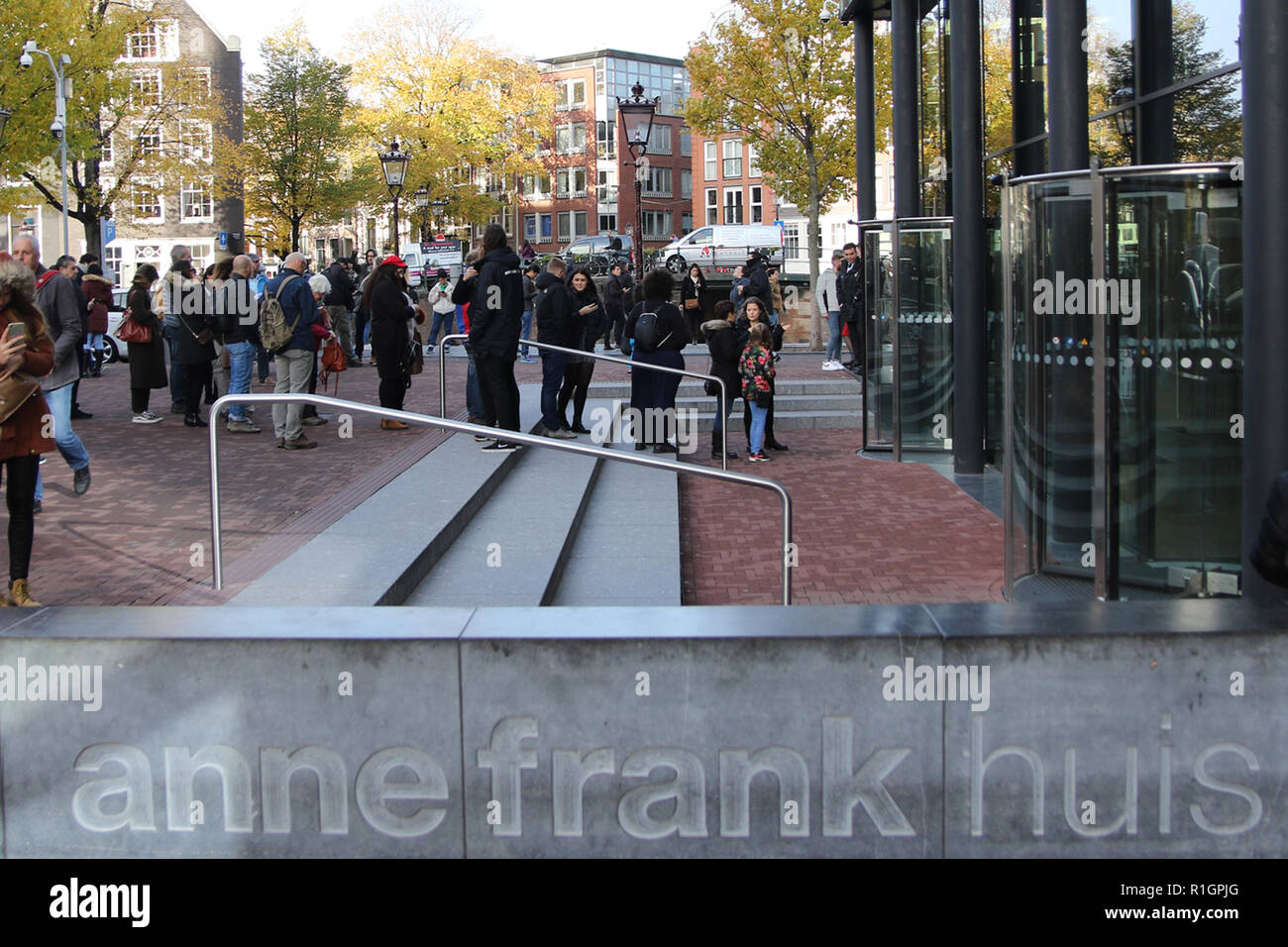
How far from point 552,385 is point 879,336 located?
10.6ft

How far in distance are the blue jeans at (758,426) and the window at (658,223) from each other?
6868 cm

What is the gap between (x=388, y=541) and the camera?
8125 millimetres

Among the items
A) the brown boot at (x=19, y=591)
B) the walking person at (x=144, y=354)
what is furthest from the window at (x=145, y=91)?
the brown boot at (x=19, y=591)

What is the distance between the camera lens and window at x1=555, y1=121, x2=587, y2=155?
8388 centimetres

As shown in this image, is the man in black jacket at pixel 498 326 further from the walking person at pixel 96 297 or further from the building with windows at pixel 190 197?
the building with windows at pixel 190 197

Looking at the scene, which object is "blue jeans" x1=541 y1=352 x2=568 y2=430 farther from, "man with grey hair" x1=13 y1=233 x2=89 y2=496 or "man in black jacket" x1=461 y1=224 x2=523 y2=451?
"man with grey hair" x1=13 y1=233 x2=89 y2=496

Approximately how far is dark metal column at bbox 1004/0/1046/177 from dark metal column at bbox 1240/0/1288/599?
619 centimetres

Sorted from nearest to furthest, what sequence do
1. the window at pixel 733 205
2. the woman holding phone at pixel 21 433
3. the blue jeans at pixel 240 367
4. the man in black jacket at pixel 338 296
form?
the woman holding phone at pixel 21 433 → the blue jeans at pixel 240 367 → the man in black jacket at pixel 338 296 → the window at pixel 733 205

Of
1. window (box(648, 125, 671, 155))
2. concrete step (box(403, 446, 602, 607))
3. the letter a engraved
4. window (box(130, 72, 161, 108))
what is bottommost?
the letter a engraved

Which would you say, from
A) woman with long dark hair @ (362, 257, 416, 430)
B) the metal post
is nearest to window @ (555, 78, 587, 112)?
woman with long dark hair @ (362, 257, 416, 430)

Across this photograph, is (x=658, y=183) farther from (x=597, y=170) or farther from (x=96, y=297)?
(x=96, y=297)

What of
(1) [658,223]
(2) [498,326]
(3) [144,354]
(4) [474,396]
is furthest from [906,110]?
(1) [658,223]

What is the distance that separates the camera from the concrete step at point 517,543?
776 cm
